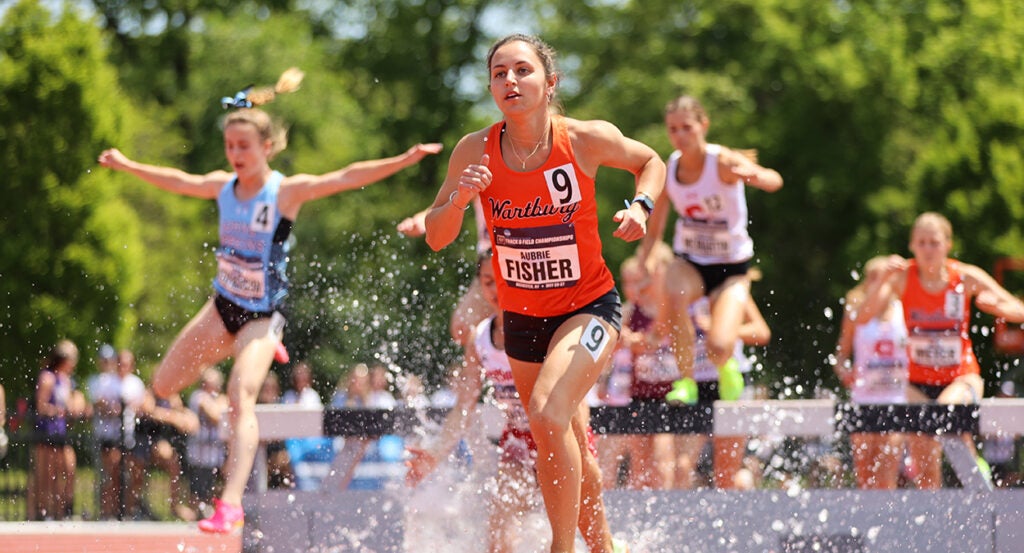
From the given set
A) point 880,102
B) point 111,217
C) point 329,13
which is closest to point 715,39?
point 880,102

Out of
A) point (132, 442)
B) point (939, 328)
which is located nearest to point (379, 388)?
point (132, 442)

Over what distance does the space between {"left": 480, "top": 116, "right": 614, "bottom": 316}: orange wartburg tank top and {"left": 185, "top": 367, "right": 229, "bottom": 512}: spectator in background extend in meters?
3.17

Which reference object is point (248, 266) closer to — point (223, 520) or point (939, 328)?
point (223, 520)

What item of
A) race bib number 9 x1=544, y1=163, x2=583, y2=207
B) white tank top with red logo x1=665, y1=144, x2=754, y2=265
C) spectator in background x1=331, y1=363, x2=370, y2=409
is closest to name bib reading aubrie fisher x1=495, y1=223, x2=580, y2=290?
race bib number 9 x1=544, y1=163, x2=583, y2=207

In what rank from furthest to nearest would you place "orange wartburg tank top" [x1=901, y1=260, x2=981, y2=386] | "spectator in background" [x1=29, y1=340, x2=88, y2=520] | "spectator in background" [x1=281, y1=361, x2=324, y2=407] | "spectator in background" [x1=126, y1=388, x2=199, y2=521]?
"spectator in background" [x1=281, y1=361, x2=324, y2=407] < "spectator in background" [x1=126, y1=388, x2=199, y2=521] < "spectator in background" [x1=29, y1=340, x2=88, y2=520] < "orange wartburg tank top" [x1=901, y1=260, x2=981, y2=386]

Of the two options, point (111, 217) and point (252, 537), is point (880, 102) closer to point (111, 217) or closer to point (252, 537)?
point (111, 217)

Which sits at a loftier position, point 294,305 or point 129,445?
point 294,305

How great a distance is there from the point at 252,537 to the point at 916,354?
166 inches

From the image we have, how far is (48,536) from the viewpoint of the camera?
24.4ft

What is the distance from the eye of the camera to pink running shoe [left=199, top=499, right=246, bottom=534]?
22.8 feet

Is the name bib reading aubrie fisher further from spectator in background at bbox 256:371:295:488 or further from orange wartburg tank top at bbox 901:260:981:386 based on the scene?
spectator in background at bbox 256:371:295:488

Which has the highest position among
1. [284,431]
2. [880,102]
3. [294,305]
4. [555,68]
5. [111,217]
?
[880,102]

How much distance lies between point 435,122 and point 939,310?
23.8 meters

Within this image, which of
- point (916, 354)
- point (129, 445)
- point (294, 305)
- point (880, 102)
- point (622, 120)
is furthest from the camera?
point (622, 120)
